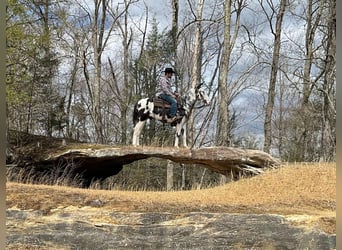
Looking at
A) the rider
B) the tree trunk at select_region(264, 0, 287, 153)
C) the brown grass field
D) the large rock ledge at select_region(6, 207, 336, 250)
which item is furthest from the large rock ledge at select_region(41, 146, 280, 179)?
the tree trunk at select_region(264, 0, 287, 153)

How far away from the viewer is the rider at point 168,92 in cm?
697

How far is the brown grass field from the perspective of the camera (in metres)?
4.92

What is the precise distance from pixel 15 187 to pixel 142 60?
647cm

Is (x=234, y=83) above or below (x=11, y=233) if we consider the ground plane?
above

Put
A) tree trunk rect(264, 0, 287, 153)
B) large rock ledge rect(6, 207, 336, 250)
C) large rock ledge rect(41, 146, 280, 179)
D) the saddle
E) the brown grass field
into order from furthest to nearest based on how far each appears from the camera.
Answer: tree trunk rect(264, 0, 287, 153)
the saddle
large rock ledge rect(41, 146, 280, 179)
the brown grass field
large rock ledge rect(6, 207, 336, 250)

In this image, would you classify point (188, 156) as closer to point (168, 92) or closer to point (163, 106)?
point (163, 106)

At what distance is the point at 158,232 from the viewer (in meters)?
4.62

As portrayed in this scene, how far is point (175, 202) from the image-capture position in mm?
5328

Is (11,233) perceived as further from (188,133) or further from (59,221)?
(188,133)

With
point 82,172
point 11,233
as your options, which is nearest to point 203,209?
point 11,233

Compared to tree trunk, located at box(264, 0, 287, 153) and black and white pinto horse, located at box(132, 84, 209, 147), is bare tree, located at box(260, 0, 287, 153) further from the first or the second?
black and white pinto horse, located at box(132, 84, 209, 147)

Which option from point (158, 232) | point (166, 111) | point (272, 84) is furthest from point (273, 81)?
point (158, 232)

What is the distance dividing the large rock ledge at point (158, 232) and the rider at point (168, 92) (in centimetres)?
270

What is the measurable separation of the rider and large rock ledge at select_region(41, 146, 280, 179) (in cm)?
66
